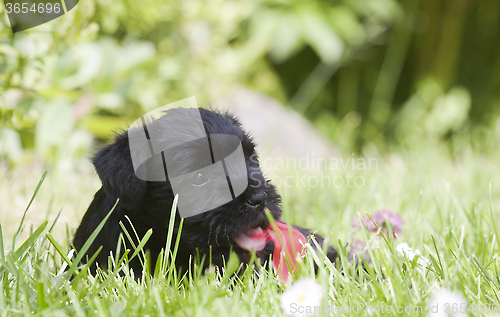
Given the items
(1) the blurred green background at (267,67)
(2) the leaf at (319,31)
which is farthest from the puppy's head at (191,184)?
(2) the leaf at (319,31)

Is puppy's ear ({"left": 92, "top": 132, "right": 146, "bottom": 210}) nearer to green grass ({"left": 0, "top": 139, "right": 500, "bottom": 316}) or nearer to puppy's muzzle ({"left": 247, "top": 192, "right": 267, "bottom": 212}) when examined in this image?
green grass ({"left": 0, "top": 139, "right": 500, "bottom": 316})

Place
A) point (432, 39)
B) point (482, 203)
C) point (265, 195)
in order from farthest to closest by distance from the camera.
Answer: point (432, 39), point (482, 203), point (265, 195)

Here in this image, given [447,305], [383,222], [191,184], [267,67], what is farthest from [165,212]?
[267,67]

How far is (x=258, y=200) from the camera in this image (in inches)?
61.2

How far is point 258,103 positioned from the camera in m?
5.35

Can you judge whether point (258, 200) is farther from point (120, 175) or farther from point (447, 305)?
point (447, 305)

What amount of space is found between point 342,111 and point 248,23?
187cm

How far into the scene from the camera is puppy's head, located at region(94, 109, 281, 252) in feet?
5.08

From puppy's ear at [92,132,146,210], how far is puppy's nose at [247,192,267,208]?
417 millimetres

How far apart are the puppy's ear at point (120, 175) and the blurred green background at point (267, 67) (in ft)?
2.64

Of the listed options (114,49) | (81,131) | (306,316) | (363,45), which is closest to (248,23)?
(363,45)

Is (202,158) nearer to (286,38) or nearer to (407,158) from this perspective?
(407,158)

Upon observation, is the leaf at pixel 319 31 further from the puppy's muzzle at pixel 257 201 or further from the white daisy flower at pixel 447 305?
the white daisy flower at pixel 447 305

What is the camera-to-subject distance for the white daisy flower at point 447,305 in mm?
1000
